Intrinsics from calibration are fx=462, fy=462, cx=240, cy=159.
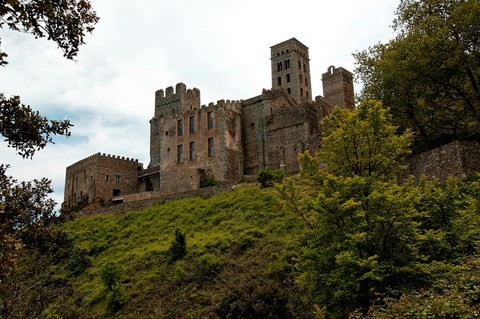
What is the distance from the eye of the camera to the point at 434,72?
86.6ft

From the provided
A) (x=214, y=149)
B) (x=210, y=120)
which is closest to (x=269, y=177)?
(x=214, y=149)

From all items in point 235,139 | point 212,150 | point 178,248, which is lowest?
point 178,248

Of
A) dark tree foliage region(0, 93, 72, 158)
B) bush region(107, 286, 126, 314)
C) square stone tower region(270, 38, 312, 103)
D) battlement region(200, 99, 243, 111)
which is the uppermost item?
square stone tower region(270, 38, 312, 103)

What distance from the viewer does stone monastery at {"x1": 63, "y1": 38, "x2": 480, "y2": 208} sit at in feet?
151

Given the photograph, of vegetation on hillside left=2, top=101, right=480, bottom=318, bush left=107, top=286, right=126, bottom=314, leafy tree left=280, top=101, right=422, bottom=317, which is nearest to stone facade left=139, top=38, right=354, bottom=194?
vegetation on hillside left=2, top=101, right=480, bottom=318

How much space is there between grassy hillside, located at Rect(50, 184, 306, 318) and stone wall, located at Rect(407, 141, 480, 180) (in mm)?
7829

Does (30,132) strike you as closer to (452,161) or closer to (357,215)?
(357,215)

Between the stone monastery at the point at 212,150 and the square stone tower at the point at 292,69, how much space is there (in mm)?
18005

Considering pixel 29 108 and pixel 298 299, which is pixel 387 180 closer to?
pixel 298 299

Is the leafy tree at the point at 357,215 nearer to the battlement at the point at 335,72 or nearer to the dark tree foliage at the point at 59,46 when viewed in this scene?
the dark tree foliage at the point at 59,46

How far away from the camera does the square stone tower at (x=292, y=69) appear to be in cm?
7712

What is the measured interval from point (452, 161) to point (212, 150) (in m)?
27.4

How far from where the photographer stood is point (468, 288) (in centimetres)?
1184

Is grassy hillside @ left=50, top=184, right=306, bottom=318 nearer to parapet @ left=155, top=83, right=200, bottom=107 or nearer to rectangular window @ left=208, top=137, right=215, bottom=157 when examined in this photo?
rectangular window @ left=208, top=137, right=215, bottom=157
